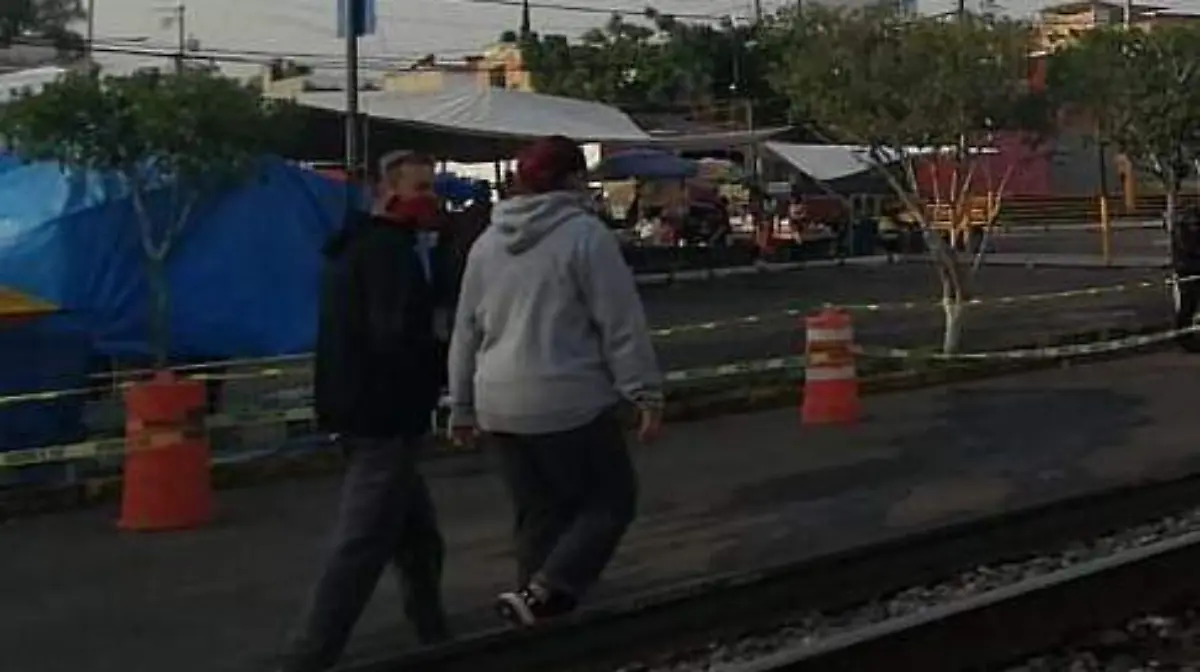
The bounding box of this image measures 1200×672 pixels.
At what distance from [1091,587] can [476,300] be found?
2.70 m

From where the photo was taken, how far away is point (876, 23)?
69.6 feet

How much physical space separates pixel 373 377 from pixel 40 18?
234 ft

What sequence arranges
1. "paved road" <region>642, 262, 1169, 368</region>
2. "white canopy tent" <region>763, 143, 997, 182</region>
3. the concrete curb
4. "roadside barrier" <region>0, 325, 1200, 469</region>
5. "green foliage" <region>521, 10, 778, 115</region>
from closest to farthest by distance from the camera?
"roadside barrier" <region>0, 325, 1200, 469</region> → the concrete curb → "paved road" <region>642, 262, 1169, 368</region> → "white canopy tent" <region>763, 143, 997, 182</region> → "green foliage" <region>521, 10, 778, 115</region>

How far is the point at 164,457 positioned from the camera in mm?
10930

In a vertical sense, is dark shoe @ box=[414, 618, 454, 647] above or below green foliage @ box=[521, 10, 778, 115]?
below

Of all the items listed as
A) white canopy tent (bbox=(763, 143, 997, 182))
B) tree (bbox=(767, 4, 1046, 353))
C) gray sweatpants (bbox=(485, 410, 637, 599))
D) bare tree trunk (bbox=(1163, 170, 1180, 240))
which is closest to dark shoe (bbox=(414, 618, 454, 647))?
gray sweatpants (bbox=(485, 410, 637, 599))

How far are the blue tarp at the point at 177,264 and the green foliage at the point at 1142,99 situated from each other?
452 inches

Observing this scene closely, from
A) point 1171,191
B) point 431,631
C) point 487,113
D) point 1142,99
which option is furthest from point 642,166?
point 431,631

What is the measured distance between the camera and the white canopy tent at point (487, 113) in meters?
27.0

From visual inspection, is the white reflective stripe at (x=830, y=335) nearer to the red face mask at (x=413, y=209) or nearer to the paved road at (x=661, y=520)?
the paved road at (x=661, y=520)

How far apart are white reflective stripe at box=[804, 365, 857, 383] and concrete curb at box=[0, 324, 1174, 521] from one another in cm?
102

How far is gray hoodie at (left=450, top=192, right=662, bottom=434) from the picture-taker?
6801mm

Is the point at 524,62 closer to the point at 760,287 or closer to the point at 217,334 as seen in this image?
the point at 760,287

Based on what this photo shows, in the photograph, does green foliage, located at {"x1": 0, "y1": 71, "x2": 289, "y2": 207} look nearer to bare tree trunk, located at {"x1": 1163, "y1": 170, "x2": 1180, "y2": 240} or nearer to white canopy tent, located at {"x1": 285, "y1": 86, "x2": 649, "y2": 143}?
white canopy tent, located at {"x1": 285, "y1": 86, "x2": 649, "y2": 143}
